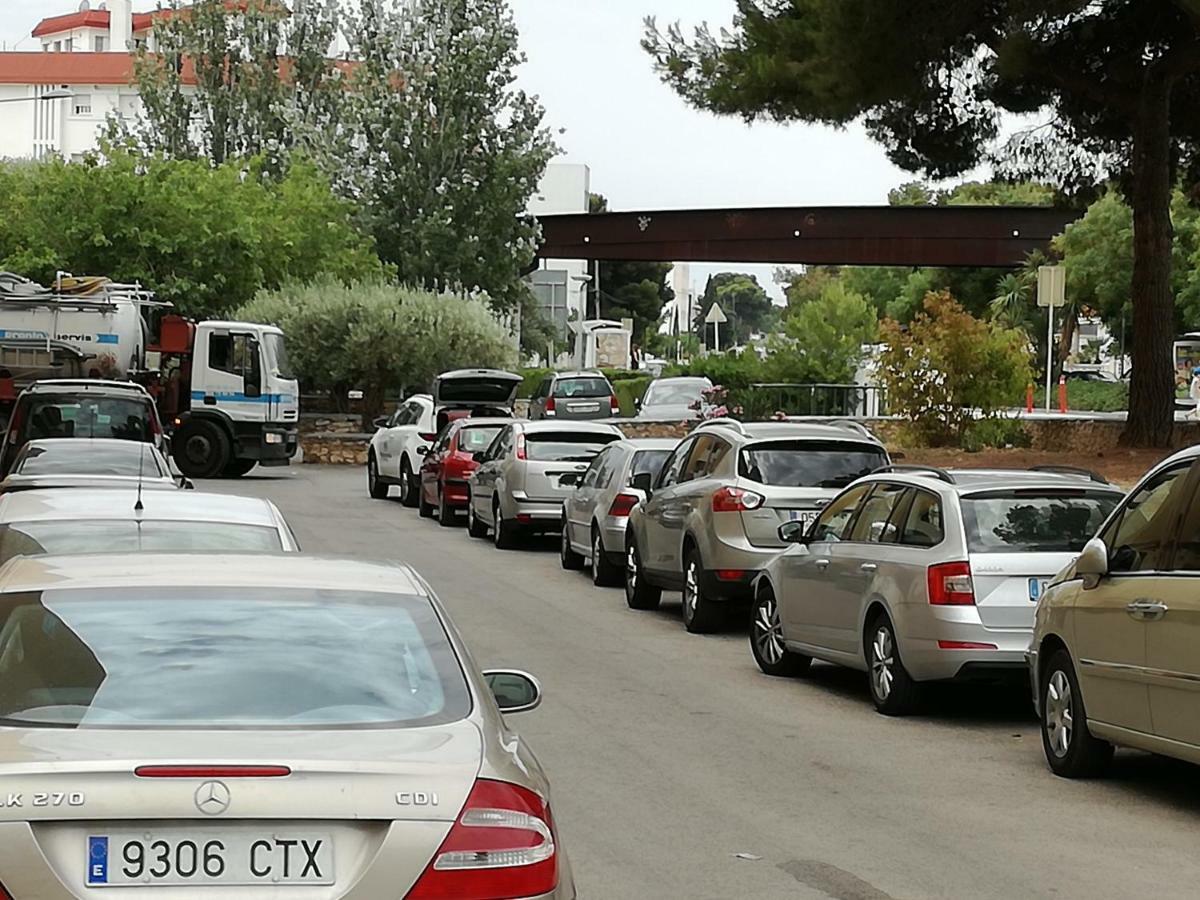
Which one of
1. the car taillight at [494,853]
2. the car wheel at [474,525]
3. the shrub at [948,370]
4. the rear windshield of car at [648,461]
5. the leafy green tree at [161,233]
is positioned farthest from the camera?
the leafy green tree at [161,233]

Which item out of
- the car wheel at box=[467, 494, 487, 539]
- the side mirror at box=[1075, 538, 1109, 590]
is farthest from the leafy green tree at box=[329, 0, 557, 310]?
the side mirror at box=[1075, 538, 1109, 590]

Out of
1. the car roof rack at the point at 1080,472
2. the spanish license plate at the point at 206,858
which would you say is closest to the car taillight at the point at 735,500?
the car roof rack at the point at 1080,472

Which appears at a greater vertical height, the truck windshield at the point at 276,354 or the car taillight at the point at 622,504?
the truck windshield at the point at 276,354

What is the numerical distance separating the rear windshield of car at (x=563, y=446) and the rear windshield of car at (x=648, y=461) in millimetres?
4292

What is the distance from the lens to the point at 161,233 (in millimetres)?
52531

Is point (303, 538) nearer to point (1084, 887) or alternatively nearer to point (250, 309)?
point (1084, 887)

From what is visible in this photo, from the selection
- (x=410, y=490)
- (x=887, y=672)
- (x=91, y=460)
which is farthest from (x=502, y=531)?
(x=887, y=672)

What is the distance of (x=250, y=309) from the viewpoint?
50.5m

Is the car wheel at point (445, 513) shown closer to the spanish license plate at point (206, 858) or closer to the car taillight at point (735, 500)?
the car taillight at point (735, 500)

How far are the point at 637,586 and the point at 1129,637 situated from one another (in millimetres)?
9962

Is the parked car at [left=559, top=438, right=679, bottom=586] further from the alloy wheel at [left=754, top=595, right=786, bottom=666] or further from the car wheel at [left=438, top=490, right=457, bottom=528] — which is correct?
the car wheel at [left=438, top=490, right=457, bottom=528]

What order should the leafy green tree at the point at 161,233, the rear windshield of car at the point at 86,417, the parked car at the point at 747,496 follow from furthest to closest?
the leafy green tree at the point at 161,233
the rear windshield of car at the point at 86,417
the parked car at the point at 747,496

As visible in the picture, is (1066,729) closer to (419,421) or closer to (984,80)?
(984,80)

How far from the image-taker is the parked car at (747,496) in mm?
16484
